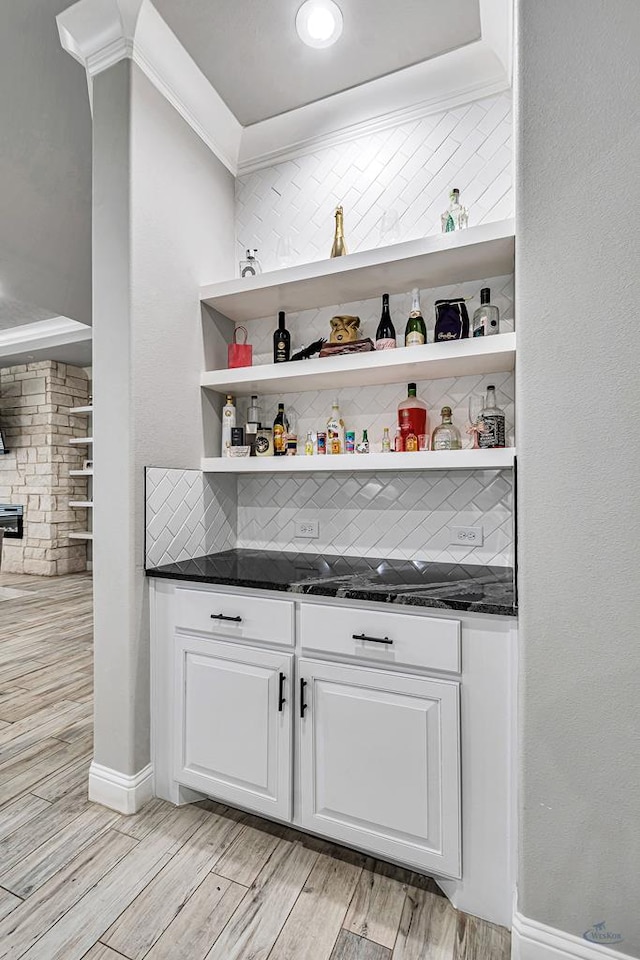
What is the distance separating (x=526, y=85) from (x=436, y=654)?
1.45 meters

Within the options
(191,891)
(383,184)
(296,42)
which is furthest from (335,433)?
(191,891)

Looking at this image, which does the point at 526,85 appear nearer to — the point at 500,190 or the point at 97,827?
the point at 500,190

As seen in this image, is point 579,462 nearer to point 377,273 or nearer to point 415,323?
point 415,323

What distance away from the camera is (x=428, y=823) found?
4.53 feet

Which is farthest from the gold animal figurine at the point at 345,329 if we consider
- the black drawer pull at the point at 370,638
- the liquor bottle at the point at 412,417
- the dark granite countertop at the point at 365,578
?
the black drawer pull at the point at 370,638

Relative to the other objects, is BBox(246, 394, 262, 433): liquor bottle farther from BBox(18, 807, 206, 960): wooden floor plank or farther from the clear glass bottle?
BBox(18, 807, 206, 960): wooden floor plank

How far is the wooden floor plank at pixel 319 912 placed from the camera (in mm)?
1254

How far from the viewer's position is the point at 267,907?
1379mm

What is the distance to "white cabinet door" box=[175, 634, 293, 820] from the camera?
Answer: 5.20ft

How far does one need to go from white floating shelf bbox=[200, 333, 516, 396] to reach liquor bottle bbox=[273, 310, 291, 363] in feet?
0.43

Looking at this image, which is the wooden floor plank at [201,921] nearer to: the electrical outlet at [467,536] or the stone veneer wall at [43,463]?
the electrical outlet at [467,536]

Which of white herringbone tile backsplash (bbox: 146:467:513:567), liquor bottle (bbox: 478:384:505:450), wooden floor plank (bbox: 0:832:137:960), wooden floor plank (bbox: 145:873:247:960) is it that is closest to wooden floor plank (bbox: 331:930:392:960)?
wooden floor plank (bbox: 145:873:247:960)

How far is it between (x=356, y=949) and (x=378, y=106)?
288cm

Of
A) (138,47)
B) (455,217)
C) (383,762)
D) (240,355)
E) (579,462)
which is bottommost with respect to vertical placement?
(383,762)
